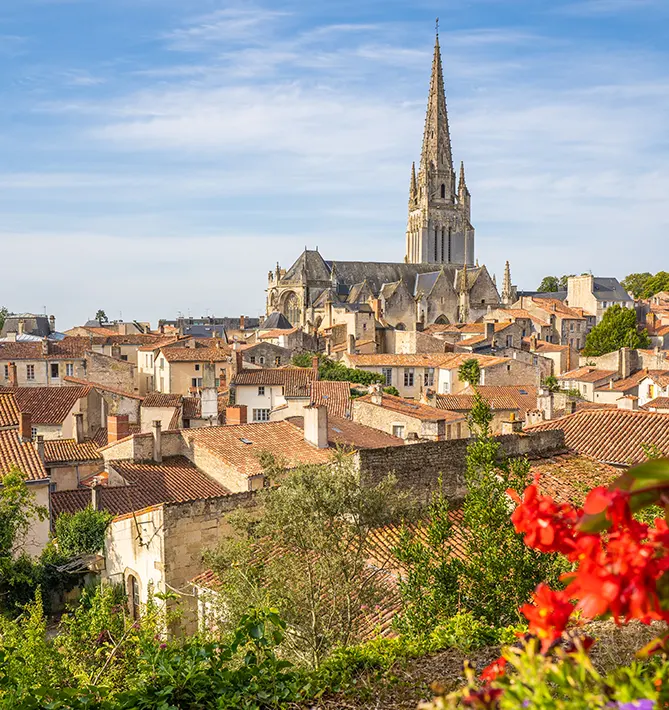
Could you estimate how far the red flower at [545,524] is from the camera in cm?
215

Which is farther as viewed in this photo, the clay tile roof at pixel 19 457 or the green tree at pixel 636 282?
the green tree at pixel 636 282

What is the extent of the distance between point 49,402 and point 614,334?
50.3m

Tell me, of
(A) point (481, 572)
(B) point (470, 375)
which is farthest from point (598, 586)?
(B) point (470, 375)

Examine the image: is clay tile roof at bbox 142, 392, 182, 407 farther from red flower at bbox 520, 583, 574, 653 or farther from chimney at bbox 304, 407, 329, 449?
red flower at bbox 520, 583, 574, 653

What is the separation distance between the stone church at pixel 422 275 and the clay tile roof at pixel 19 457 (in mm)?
57430

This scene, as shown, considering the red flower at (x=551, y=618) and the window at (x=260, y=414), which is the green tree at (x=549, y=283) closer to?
the window at (x=260, y=414)

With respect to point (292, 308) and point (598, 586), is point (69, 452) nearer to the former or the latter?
point (598, 586)

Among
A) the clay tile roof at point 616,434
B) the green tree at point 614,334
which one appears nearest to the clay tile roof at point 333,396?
the clay tile roof at point 616,434

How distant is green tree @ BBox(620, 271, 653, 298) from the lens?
109125mm

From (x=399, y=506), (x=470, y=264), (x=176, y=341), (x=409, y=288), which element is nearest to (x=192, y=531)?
(x=399, y=506)

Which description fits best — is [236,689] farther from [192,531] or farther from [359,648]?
[192,531]

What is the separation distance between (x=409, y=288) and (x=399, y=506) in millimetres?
81507

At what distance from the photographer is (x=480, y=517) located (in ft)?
25.3

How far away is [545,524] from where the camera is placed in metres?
2.16
